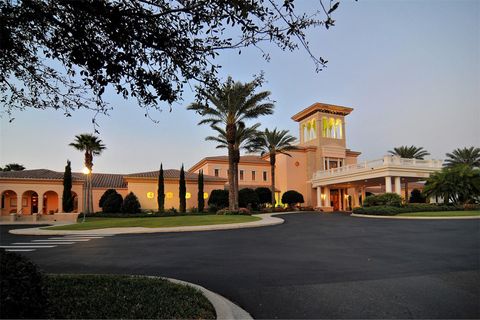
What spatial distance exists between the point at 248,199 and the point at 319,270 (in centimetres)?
3345

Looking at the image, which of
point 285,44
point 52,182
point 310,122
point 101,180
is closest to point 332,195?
point 310,122

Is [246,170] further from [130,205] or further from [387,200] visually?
[387,200]

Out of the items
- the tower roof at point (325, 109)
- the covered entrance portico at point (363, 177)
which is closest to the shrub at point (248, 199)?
the covered entrance portico at point (363, 177)

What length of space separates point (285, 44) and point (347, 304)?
174 inches

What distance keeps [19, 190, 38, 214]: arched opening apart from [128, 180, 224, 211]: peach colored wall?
40.4 ft

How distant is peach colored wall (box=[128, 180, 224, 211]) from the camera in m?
40.3

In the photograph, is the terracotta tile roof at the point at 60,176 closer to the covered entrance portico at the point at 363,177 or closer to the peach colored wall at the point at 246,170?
the peach colored wall at the point at 246,170

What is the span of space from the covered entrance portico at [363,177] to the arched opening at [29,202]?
121 feet

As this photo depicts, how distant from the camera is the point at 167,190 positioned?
137 feet

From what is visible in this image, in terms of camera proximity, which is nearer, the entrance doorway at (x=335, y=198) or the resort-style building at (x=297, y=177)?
the resort-style building at (x=297, y=177)

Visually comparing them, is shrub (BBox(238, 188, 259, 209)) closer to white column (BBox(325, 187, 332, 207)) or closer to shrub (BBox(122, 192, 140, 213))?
white column (BBox(325, 187, 332, 207))

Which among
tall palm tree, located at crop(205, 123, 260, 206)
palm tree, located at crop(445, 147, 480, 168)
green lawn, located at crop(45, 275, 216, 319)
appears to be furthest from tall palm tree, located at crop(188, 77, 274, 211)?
palm tree, located at crop(445, 147, 480, 168)

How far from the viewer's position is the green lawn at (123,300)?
4273 mm

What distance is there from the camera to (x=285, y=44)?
584 centimetres
